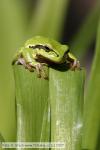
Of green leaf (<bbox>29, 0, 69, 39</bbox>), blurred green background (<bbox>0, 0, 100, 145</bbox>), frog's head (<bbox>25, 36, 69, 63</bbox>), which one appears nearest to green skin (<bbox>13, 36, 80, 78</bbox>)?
frog's head (<bbox>25, 36, 69, 63</bbox>)

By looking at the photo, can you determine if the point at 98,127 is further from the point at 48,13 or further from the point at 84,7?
the point at 84,7

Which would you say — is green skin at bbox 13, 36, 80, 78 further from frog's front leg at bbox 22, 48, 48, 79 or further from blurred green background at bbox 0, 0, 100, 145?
blurred green background at bbox 0, 0, 100, 145

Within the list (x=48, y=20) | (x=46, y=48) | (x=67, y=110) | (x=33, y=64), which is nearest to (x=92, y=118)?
(x=67, y=110)

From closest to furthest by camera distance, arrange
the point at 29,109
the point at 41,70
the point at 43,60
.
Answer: the point at 29,109, the point at 41,70, the point at 43,60

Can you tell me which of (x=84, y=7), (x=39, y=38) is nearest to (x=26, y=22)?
(x=39, y=38)

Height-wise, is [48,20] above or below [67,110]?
above

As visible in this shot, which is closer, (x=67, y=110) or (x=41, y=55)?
(x=67, y=110)

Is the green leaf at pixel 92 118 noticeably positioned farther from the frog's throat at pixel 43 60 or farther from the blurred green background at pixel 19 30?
the blurred green background at pixel 19 30

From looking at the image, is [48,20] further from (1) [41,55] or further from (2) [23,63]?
(2) [23,63]
